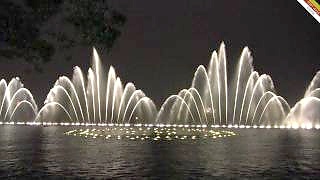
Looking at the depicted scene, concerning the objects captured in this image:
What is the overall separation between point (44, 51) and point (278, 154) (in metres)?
26.0

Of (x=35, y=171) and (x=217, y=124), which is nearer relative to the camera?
(x=35, y=171)

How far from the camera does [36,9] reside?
1323cm

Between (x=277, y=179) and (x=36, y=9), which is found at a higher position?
(x=36, y=9)

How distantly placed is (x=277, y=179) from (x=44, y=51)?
1396cm

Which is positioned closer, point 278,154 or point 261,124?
point 278,154

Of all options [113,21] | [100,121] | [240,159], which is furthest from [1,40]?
[100,121]

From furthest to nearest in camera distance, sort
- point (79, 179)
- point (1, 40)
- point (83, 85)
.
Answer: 1. point (83, 85)
2. point (79, 179)
3. point (1, 40)

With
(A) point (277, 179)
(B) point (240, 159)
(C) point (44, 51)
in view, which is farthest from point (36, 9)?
(B) point (240, 159)

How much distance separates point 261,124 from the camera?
3797 inches

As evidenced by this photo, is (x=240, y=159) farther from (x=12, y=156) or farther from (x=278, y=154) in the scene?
(x=12, y=156)

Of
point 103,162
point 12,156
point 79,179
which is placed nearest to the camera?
point 79,179

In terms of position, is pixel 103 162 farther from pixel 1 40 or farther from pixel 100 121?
Answer: pixel 100 121

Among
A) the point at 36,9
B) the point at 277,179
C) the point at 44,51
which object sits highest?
the point at 36,9

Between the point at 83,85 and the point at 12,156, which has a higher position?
the point at 83,85
